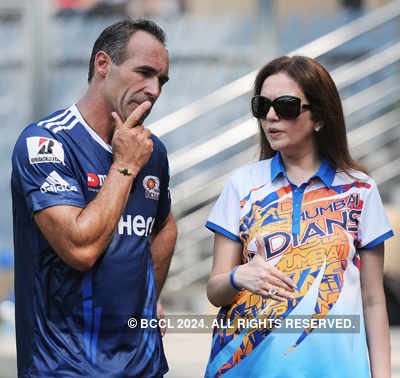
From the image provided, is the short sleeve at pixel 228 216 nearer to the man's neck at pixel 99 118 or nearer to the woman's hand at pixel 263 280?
the woman's hand at pixel 263 280

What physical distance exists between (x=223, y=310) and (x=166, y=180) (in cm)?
58

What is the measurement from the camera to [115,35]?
9.37ft

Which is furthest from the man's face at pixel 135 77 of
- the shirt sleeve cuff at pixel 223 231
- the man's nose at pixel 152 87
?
the shirt sleeve cuff at pixel 223 231

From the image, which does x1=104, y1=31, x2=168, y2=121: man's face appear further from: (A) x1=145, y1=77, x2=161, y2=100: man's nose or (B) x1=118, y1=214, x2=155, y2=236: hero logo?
(B) x1=118, y1=214, x2=155, y2=236: hero logo

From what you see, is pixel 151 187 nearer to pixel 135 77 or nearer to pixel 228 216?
pixel 228 216

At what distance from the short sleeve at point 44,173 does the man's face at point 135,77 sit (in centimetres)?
28

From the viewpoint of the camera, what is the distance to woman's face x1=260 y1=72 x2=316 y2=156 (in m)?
2.84

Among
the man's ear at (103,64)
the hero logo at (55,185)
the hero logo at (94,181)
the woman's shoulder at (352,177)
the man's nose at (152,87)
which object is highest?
the man's ear at (103,64)

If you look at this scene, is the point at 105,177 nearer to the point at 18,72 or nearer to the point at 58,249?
the point at 58,249

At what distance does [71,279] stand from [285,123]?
3.01 feet

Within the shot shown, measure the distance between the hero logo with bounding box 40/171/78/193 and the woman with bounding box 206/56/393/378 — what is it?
546 millimetres

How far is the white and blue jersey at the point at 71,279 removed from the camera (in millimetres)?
2600

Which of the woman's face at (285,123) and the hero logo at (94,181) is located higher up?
the woman's face at (285,123)

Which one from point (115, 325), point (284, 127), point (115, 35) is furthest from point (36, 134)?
point (284, 127)
